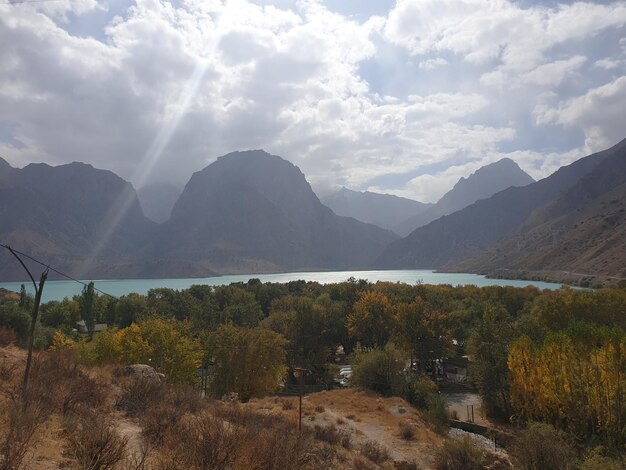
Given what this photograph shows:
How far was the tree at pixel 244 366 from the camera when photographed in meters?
34.7

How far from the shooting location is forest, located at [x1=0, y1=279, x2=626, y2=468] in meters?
25.3

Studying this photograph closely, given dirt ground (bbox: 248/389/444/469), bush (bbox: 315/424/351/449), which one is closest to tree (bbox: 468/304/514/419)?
dirt ground (bbox: 248/389/444/469)

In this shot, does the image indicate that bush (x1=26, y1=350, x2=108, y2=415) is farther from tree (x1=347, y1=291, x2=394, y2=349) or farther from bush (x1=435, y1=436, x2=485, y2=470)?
tree (x1=347, y1=291, x2=394, y2=349)

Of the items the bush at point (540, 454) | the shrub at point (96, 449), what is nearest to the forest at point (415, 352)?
the bush at point (540, 454)

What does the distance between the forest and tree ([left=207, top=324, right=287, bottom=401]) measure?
9 centimetres

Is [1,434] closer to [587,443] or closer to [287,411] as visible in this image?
[287,411]

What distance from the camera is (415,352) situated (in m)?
46.6

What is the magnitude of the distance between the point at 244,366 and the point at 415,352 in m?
21.3

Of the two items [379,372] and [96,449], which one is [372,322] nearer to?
[379,372]

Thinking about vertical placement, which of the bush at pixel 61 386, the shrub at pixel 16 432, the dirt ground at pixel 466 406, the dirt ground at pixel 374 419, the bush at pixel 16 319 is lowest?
the dirt ground at pixel 466 406

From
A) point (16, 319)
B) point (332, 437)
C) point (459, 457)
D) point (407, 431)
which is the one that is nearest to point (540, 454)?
point (459, 457)

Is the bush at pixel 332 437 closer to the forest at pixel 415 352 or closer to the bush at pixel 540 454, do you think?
the bush at pixel 540 454

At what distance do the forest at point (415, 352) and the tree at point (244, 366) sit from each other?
0.28 feet

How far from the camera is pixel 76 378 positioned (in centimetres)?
1606
